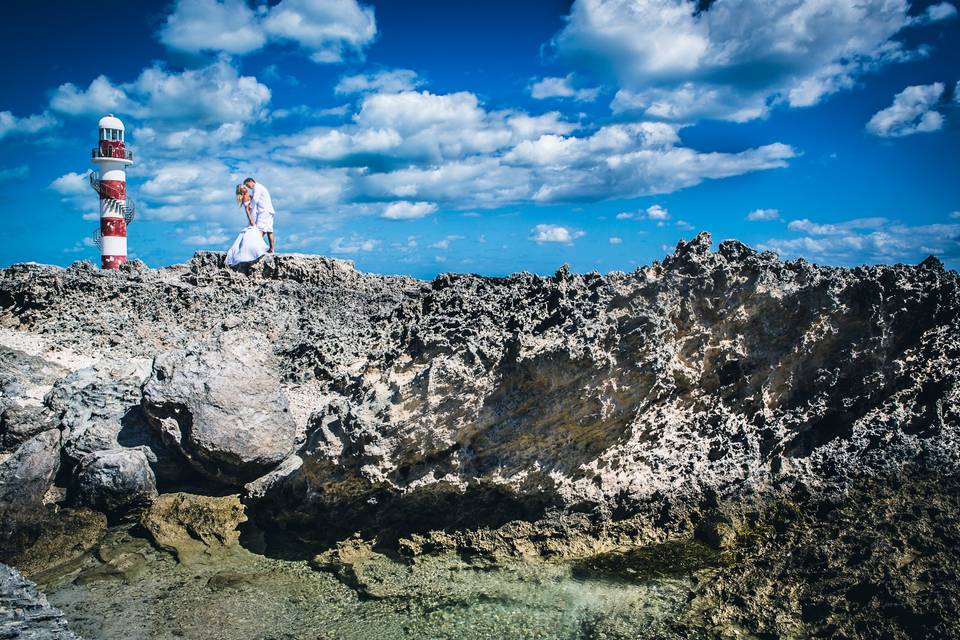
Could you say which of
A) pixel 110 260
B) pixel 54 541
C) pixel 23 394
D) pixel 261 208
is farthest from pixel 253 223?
pixel 110 260

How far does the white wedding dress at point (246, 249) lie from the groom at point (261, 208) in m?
0.44

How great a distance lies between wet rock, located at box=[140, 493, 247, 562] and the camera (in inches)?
324

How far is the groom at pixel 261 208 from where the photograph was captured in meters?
15.4

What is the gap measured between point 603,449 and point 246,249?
32.0ft

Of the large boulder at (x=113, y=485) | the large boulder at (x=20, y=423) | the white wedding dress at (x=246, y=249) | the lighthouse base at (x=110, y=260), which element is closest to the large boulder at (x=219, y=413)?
the large boulder at (x=113, y=485)

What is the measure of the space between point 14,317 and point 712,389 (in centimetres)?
1330

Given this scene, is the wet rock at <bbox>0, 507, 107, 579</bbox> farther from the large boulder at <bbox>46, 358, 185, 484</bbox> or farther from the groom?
the groom

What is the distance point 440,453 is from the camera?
7824mm

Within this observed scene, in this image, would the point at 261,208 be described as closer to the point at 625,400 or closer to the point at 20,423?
the point at 20,423

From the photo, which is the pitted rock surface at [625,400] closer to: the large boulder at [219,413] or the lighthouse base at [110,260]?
the large boulder at [219,413]

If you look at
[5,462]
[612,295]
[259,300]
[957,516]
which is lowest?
[957,516]

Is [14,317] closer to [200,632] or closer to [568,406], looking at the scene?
[200,632]

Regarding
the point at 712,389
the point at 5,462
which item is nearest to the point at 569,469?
the point at 712,389

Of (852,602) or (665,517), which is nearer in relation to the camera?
(852,602)
